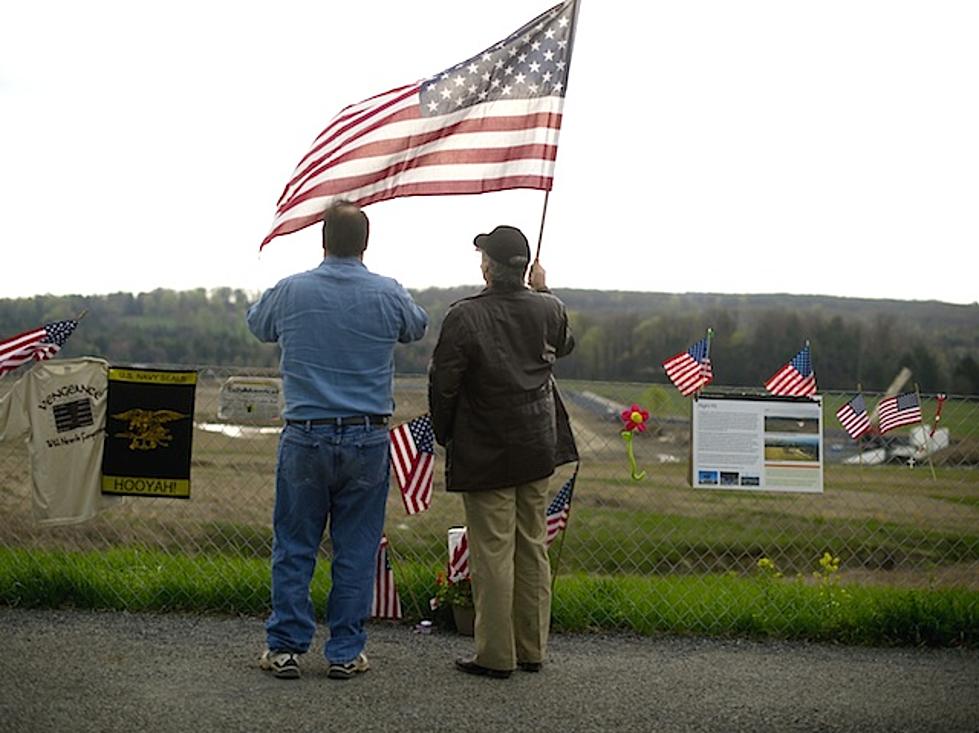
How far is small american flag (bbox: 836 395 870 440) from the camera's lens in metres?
7.36

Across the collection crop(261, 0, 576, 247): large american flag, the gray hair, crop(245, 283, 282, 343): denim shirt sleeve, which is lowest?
crop(245, 283, 282, 343): denim shirt sleeve

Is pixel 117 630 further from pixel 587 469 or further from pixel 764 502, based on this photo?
pixel 764 502

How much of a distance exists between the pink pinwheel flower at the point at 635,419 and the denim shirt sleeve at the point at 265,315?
2.23m

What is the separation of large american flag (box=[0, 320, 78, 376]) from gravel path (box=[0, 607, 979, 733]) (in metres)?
1.36

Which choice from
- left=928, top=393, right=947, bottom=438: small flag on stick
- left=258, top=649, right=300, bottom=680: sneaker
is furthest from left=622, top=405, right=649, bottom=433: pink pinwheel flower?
left=258, top=649, right=300, bottom=680: sneaker

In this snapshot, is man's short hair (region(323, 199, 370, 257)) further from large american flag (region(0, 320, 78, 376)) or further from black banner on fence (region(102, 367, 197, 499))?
large american flag (region(0, 320, 78, 376))

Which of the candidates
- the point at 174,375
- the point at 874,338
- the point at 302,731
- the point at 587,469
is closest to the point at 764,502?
the point at 587,469

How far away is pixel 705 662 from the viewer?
635cm

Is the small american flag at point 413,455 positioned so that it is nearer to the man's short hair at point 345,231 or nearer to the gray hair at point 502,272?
the gray hair at point 502,272

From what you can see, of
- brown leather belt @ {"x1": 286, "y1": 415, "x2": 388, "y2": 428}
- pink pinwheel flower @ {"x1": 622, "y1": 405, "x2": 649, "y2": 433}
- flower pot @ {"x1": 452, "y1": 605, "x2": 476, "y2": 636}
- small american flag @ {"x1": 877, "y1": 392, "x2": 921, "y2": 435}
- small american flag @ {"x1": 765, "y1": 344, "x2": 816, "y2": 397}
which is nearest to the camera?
brown leather belt @ {"x1": 286, "y1": 415, "x2": 388, "y2": 428}

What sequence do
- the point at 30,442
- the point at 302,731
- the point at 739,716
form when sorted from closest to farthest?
the point at 302,731 → the point at 739,716 → the point at 30,442

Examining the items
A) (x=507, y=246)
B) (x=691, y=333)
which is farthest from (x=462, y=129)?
(x=691, y=333)

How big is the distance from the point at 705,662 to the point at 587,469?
6.98 feet

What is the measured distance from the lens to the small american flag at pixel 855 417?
24.2ft
